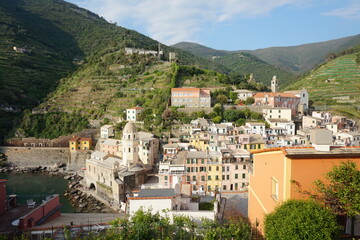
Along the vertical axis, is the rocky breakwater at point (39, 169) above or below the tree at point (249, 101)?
below

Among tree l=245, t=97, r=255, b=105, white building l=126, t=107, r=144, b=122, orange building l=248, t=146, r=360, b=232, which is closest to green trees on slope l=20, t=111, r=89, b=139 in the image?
white building l=126, t=107, r=144, b=122

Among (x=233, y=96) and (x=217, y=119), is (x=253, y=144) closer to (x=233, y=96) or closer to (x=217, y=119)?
(x=217, y=119)

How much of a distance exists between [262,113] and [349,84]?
32233 millimetres

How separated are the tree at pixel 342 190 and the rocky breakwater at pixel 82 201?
22.3 metres

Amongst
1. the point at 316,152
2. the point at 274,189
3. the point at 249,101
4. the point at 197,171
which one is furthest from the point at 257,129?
the point at 316,152

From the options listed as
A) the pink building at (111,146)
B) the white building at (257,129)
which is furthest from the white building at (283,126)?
the pink building at (111,146)

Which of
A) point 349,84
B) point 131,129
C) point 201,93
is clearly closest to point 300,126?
point 201,93

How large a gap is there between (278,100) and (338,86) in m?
26.5

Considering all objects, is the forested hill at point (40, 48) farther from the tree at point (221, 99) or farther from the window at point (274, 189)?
the window at point (274, 189)

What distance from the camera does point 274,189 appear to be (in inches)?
318

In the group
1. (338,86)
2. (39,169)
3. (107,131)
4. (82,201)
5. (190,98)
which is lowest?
(82,201)

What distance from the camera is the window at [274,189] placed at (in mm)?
7762

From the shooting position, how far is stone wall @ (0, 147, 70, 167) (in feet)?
135

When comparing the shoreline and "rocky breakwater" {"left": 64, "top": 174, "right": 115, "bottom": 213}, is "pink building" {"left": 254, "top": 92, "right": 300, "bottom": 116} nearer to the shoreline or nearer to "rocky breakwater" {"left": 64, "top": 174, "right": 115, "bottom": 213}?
the shoreline
